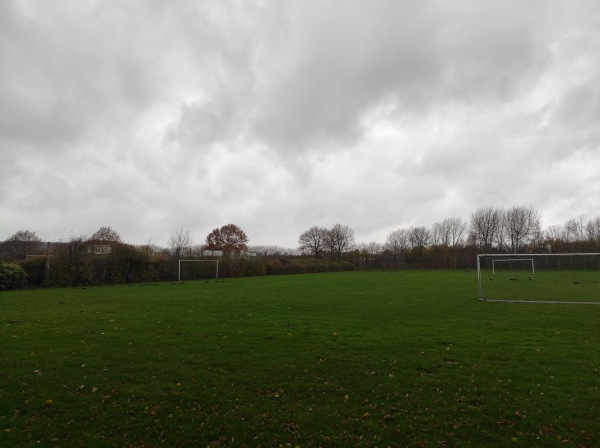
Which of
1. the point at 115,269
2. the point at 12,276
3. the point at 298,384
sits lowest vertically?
the point at 298,384

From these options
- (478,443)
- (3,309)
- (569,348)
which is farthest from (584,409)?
(3,309)

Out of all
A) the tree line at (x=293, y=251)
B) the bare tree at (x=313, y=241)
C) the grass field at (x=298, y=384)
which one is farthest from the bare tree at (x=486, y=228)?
the grass field at (x=298, y=384)

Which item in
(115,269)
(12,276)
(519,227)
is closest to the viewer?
(12,276)

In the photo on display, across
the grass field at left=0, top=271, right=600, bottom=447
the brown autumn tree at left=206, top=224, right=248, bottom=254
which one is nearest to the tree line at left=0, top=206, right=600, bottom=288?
the brown autumn tree at left=206, top=224, right=248, bottom=254

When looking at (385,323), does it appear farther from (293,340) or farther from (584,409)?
(584,409)

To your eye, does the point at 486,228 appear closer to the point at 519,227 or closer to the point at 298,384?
the point at 519,227

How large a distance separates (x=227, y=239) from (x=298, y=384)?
100036 mm

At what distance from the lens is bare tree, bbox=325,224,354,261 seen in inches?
4284

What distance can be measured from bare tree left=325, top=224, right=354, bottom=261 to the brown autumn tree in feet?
79.7

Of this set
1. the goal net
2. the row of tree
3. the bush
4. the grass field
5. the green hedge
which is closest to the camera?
the grass field

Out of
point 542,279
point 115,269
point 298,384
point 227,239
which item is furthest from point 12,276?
point 227,239

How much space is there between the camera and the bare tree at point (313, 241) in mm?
111438

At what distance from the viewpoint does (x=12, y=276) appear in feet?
96.2

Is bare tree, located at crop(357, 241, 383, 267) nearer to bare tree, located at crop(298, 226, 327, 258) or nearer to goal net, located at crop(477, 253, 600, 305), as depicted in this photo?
bare tree, located at crop(298, 226, 327, 258)
